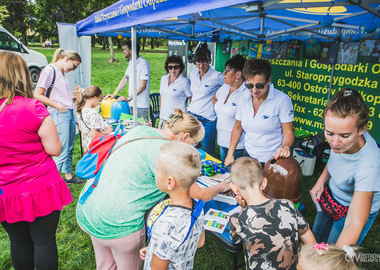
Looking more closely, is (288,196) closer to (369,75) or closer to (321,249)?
(321,249)

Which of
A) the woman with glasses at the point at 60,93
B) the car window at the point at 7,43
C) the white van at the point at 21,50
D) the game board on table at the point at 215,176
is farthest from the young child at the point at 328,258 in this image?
the car window at the point at 7,43

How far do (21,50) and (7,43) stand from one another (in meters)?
0.65

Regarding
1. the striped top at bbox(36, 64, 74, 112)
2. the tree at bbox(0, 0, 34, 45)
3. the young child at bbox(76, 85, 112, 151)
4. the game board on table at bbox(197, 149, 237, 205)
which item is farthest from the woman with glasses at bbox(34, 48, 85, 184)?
the tree at bbox(0, 0, 34, 45)

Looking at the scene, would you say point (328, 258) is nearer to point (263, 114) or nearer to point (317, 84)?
point (263, 114)

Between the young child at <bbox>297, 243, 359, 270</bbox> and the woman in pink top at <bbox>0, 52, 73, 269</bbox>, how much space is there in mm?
1556

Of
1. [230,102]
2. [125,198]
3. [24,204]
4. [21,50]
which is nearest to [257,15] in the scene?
[230,102]

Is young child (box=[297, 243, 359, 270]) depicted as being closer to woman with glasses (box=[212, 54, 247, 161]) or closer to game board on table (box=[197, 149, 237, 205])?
game board on table (box=[197, 149, 237, 205])

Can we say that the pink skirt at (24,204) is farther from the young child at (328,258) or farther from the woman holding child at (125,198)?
the young child at (328,258)

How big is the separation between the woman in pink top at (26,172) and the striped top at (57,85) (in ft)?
5.74

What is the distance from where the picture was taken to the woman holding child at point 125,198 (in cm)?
137

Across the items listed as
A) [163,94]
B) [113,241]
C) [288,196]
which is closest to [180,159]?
[113,241]

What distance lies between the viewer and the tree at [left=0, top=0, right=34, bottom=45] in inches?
1190

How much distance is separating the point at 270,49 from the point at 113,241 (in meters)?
4.83

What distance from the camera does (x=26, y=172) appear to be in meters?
1.68
